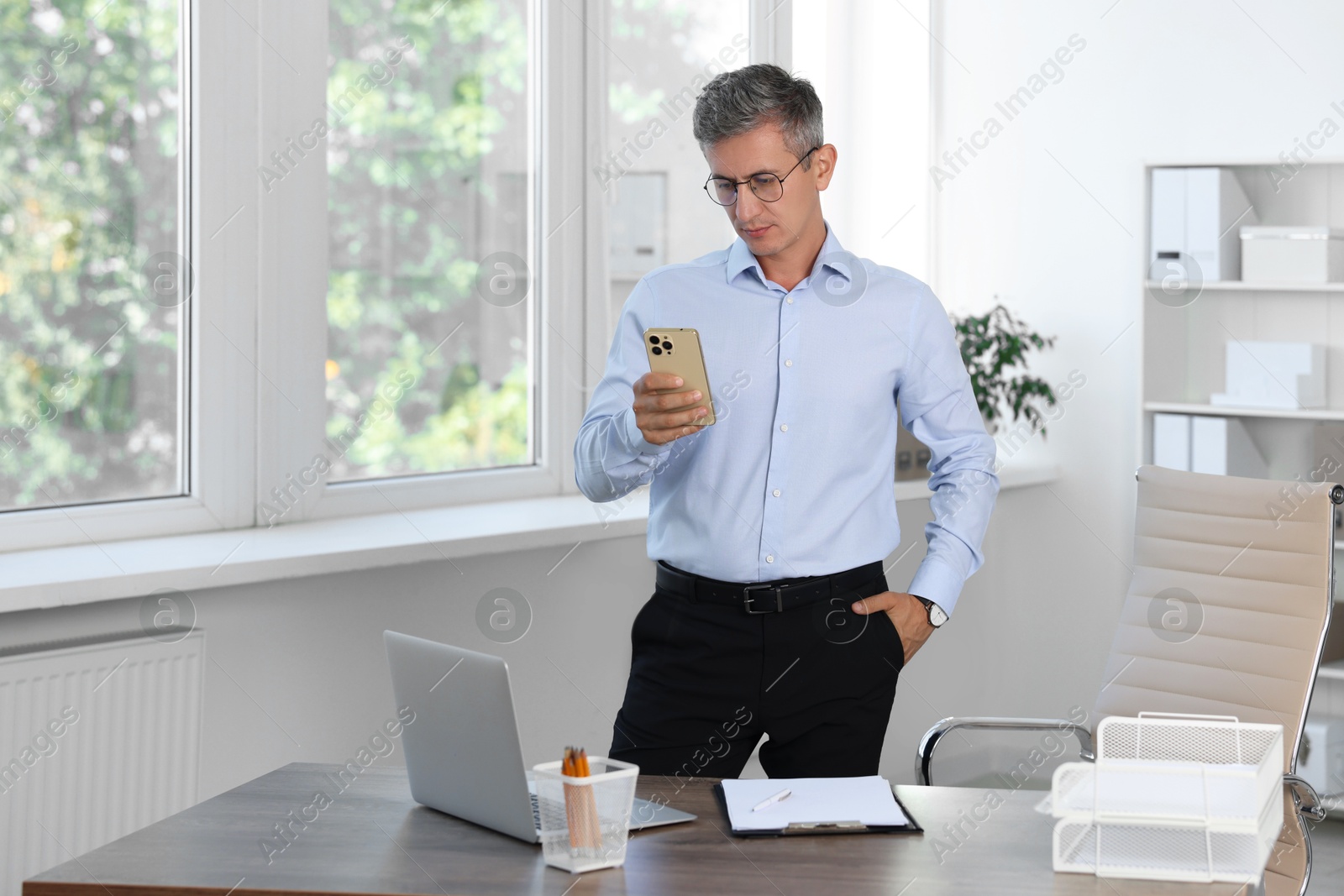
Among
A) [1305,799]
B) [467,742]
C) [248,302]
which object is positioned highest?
[248,302]

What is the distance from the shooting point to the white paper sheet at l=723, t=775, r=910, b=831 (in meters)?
1.54

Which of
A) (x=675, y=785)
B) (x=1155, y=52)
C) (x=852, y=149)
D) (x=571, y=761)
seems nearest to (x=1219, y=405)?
(x=1155, y=52)

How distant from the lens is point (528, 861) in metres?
1.47

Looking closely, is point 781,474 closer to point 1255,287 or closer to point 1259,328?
point 1255,287

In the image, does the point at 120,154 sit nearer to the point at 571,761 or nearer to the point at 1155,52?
the point at 571,761

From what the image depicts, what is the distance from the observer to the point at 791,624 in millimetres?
1993

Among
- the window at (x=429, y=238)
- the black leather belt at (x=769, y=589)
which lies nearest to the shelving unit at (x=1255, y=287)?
the window at (x=429, y=238)

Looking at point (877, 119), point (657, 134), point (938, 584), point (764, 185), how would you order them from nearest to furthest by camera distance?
point (764, 185)
point (938, 584)
point (657, 134)
point (877, 119)

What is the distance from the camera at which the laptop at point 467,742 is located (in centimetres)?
147

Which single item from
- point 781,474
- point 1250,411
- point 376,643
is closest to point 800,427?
point 781,474

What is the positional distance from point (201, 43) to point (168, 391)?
28.1 inches

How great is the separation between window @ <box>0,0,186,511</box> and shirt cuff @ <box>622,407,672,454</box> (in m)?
1.25

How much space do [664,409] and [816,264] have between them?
53cm

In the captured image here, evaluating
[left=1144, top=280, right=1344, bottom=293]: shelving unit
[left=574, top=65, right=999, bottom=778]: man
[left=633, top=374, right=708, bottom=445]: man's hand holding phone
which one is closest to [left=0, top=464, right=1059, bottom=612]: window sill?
[left=574, top=65, right=999, bottom=778]: man
